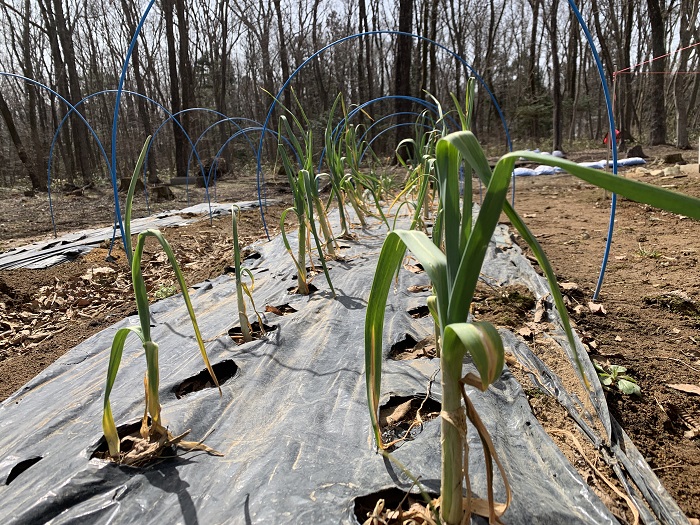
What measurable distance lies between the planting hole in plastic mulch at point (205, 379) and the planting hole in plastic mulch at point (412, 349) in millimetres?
582

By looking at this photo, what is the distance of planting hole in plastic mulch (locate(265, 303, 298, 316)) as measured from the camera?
221cm

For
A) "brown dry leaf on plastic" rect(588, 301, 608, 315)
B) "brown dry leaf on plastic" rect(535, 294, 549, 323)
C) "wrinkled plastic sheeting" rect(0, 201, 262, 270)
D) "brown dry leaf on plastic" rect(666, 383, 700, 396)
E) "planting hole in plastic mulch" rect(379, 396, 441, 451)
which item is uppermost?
"wrinkled plastic sheeting" rect(0, 201, 262, 270)

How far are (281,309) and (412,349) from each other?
2.55 feet

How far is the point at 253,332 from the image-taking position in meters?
2.00

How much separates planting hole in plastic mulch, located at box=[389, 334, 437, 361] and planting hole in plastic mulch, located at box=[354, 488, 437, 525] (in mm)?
720

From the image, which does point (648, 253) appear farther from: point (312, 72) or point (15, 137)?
point (312, 72)

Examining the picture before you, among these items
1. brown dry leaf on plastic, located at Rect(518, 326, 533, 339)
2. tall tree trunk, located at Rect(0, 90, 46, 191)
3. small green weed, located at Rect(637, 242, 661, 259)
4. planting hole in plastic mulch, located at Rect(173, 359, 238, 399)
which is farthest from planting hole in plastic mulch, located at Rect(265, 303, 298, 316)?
tall tree trunk, located at Rect(0, 90, 46, 191)

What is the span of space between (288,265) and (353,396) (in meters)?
1.76

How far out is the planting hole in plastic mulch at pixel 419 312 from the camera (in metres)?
2.08

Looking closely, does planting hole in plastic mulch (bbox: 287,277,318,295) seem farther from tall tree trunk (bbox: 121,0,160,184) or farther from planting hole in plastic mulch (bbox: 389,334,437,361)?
tall tree trunk (bbox: 121,0,160,184)

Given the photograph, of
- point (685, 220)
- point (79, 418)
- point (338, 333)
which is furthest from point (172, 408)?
point (685, 220)

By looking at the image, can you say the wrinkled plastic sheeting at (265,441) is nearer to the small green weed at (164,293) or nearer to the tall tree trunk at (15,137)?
the small green weed at (164,293)

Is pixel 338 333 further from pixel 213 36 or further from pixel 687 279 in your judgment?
pixel 213 36

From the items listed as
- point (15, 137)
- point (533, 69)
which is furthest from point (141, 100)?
point (533, 69)
